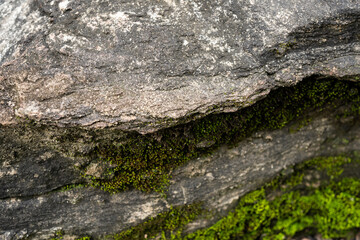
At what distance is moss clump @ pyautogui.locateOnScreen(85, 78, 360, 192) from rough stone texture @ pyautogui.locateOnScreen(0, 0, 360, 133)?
281 millimetres

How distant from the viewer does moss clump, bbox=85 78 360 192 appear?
232 cm

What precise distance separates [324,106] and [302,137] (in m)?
0.38

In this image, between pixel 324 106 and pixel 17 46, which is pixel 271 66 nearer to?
pixel 324 106

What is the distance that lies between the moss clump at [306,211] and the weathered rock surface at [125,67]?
144 cm

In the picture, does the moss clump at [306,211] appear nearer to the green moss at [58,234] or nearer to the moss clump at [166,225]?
the moss clump at [166,225]

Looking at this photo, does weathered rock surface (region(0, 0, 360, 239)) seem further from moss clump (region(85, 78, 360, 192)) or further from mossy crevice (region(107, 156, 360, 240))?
mossy crevice (region(107, 156, 360, 240))

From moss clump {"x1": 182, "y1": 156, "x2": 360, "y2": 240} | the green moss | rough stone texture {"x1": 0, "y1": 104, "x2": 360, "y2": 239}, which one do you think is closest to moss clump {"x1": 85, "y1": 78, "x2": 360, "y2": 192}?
rough stone texture {"x1": 0, "y1": 104, "x2": 360, "y2": 239}

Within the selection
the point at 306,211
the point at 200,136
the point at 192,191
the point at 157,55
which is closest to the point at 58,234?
the point at 192,191

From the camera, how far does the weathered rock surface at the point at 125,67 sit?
1.96 m

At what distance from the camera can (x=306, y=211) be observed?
3283 mm

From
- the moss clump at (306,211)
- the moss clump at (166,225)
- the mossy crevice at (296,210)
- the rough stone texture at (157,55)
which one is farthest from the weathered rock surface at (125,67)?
the moss clump at (306,211)

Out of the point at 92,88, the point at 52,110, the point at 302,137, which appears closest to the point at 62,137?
the point at 52,110

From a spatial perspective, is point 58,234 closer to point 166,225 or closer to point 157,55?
point 166,225

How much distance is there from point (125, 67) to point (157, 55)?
25 centimetres
